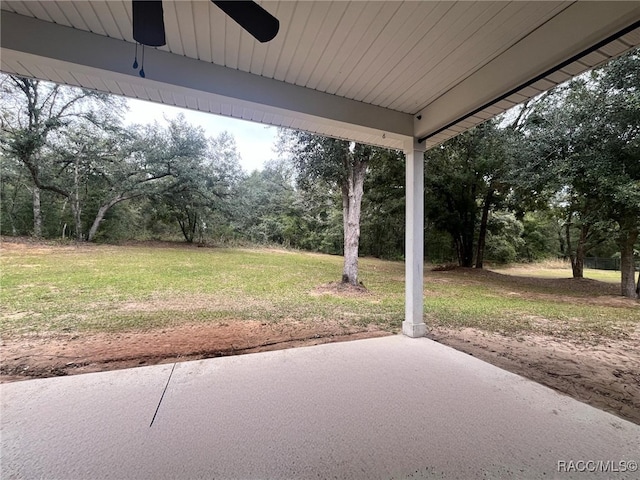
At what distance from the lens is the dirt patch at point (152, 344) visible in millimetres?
2400

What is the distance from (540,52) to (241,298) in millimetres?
4990

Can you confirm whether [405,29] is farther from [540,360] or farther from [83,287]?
[83,287]

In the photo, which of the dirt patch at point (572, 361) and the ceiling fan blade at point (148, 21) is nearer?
the ceiling fan blade at point (148, 21)

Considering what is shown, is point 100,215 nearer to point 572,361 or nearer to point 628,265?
point 572,361

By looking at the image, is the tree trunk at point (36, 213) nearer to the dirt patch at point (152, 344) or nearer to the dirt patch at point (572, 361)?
the dirt patch at point (152, 344)

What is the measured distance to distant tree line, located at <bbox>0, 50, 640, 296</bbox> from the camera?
5.54 m

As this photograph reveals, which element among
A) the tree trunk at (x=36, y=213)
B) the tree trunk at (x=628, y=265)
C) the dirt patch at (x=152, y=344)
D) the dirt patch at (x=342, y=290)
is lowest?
the dirt patch at (x=152, y=344)

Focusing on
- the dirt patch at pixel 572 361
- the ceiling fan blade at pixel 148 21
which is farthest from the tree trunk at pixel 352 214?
the ceiling fan blade at pixel 148 21

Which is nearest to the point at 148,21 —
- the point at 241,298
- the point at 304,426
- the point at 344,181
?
the point at 304,426

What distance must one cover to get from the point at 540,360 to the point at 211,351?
121 inches

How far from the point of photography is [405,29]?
172 centimetres

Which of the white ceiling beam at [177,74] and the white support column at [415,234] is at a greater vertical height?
the white ceiling beam at [177,74]

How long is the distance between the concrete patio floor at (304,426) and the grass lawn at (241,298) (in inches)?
67.7

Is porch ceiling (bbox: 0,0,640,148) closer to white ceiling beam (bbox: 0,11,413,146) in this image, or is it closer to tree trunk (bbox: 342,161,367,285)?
white ceiling beam (bbox: 0,11,413,146)
